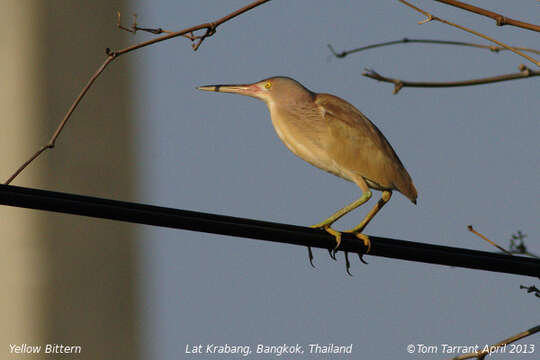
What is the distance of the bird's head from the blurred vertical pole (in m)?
11.8

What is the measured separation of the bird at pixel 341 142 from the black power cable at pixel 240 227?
1.32 meters

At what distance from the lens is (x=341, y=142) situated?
634 centimetres

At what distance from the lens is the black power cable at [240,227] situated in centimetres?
421

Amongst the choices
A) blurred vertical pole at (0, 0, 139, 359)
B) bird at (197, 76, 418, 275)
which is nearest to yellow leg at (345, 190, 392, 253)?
bird at (197, 76, 418, 275)

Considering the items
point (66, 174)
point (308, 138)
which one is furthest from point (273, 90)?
point (66, 174)

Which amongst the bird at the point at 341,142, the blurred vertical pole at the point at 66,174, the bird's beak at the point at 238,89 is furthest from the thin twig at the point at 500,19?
the blurred vertical pole at the point at 66,174

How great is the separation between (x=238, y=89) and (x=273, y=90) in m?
0.24

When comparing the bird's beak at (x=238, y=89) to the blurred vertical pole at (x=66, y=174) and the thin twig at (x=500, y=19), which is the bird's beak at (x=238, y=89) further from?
the blurred vertical pole at (x=66, y=174)

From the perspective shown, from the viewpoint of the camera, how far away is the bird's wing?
6.30m

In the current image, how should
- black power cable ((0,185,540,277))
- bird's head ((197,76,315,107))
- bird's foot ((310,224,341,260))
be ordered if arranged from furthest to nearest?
bird's head ((197,76,315,107)), bird's foot ((310,224,341,260)), black power cable ((0,185,540,277))

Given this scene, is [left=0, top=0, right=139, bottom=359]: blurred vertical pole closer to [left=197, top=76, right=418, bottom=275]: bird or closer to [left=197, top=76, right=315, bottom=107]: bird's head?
[left=197, top=76, right=315, bottom=107]: bird's head

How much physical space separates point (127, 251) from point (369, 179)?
14.0m

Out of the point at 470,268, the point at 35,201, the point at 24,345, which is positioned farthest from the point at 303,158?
the point at 24,345

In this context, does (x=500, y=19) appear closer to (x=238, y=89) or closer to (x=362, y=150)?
(x=362, y=150)
